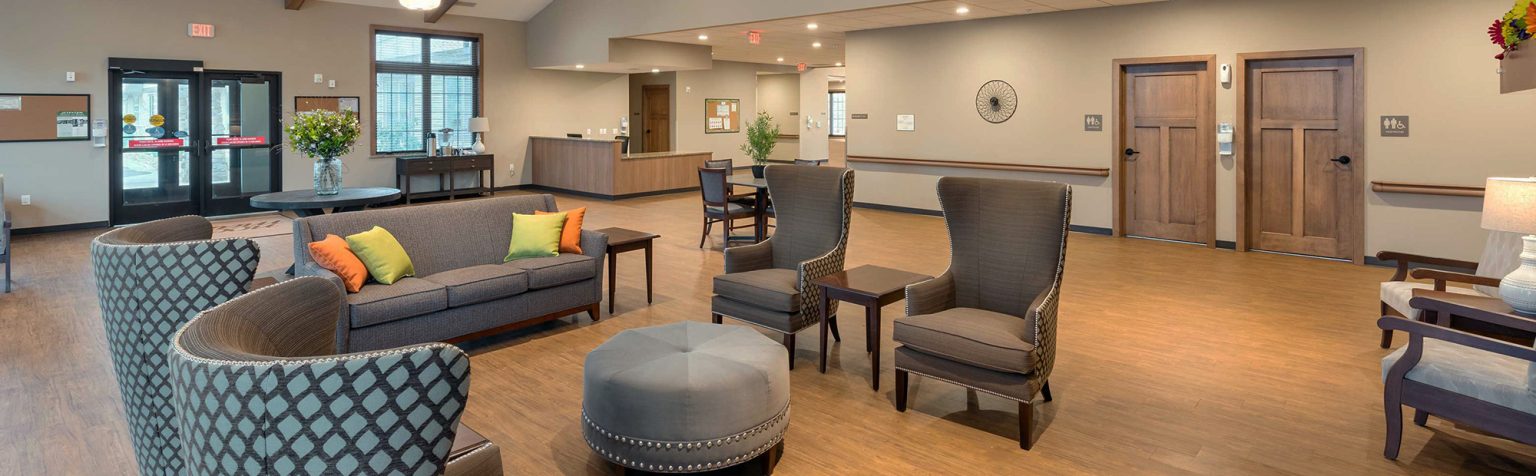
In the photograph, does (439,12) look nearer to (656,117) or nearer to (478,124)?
(478,124)

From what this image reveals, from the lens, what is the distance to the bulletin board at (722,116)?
16703mm

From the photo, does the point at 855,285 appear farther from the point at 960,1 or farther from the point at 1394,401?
the point at 960,1

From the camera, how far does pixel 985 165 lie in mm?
9789

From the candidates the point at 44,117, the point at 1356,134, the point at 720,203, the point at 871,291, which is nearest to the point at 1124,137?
the point at 1356,134

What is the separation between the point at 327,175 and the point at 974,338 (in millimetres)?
5597

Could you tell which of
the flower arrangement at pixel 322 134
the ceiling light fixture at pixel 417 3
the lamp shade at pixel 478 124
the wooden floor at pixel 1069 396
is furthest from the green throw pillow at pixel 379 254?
the lamp shade at pixel 478 124

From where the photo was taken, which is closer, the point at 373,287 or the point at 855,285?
the point at 855,285

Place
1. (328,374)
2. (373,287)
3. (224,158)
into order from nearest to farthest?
(328,374) < (373,287) < (224,158)

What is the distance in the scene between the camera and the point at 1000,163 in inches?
380

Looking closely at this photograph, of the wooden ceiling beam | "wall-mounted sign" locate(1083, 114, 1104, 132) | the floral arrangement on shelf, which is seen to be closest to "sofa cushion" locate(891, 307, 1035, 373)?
the floral arrangement on shelf

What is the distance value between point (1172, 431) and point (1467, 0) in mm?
5245

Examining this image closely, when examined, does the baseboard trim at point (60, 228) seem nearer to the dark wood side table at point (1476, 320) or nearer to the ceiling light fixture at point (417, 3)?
the ceiling light fixture at point (417, 3)

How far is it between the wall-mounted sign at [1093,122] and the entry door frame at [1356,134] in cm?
129

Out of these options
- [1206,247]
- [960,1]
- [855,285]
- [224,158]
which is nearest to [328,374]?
[855,285]
